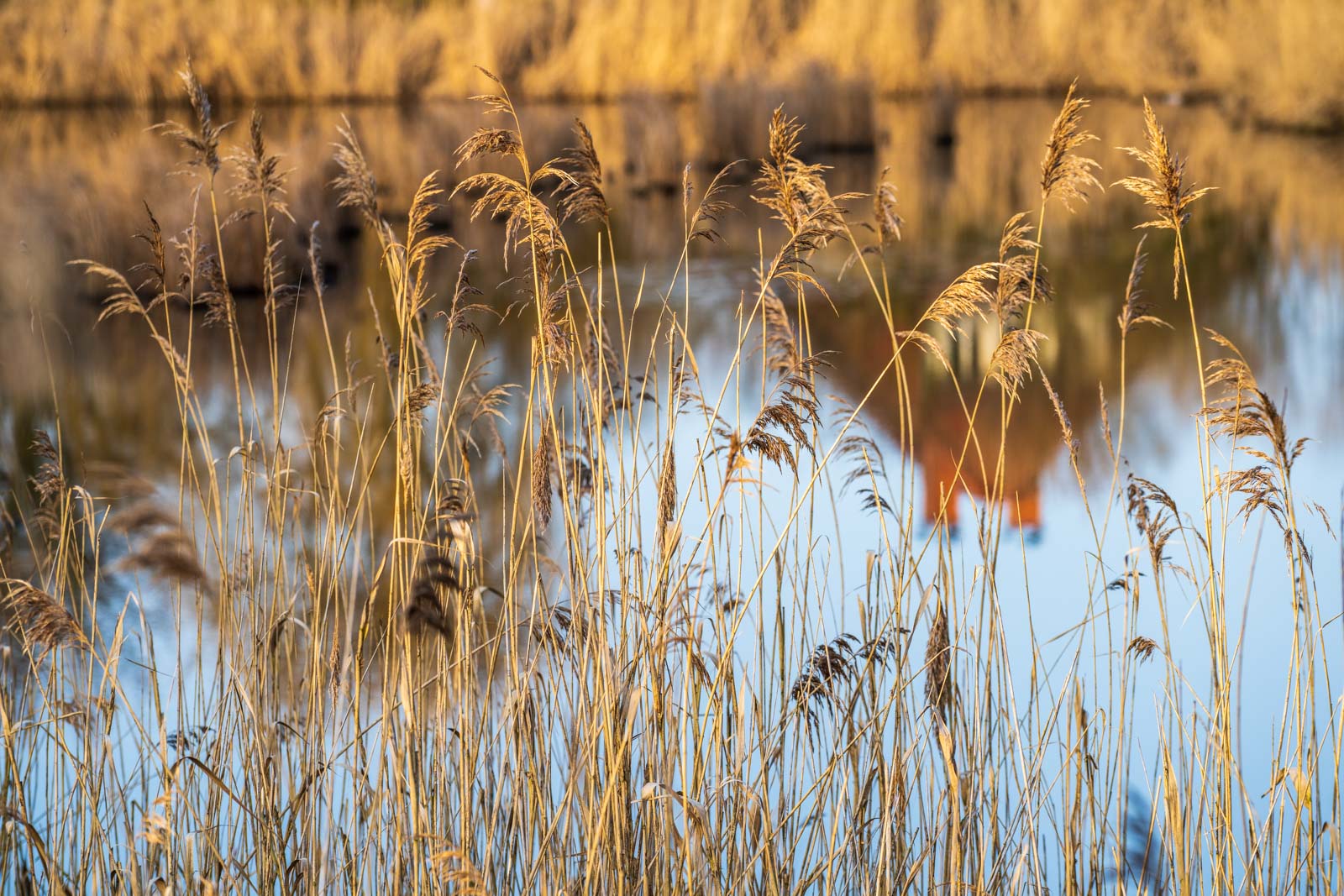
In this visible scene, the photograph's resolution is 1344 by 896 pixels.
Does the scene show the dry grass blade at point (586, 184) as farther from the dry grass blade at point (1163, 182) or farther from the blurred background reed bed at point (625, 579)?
the dry grass blade at point (1163, 182)

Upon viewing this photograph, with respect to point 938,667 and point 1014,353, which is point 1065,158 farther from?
point 938,667

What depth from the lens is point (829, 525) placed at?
4.33 m

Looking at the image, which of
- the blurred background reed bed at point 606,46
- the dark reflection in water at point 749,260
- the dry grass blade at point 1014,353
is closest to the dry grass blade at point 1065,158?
the dry grass blade at point 1014,353

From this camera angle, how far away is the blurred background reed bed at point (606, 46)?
18141 mm

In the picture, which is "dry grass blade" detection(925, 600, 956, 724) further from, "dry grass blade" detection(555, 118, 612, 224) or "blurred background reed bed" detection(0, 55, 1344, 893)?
"dry grass blade" detection(555, 118, 612, 224)

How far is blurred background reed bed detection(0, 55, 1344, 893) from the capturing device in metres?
1.58

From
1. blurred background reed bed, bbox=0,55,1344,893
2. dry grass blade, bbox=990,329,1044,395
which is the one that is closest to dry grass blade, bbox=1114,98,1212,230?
blurred background reed bed, bbox=0,55,1344,893

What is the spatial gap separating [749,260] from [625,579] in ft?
26.3

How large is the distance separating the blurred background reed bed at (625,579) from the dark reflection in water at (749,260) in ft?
0.17

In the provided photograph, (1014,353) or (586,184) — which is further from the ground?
(586,184)

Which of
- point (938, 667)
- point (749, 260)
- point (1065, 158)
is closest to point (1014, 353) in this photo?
point (1065, 158)

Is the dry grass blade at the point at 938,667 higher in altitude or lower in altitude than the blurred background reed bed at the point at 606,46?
lower

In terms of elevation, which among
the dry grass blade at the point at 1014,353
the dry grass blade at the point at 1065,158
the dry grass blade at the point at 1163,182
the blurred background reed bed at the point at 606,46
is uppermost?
the blurred background reed bed at the point at 606,46

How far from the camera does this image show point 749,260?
9.45 meters
